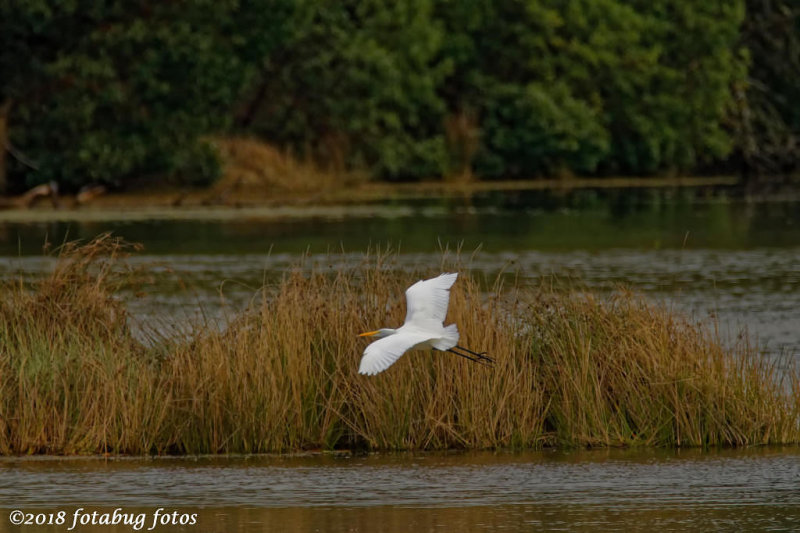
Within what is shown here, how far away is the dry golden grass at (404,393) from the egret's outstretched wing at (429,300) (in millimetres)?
894

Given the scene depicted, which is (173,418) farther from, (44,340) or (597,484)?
(597,484)

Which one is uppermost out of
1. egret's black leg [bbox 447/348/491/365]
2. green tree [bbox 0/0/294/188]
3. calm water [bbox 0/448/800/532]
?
green tree [bbox 0/0/294/188]

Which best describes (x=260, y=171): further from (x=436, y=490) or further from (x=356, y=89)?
(x=436, y=490)

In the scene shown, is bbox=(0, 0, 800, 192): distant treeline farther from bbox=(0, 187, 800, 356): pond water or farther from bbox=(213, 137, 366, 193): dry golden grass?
bbox=(0, 187, 800, 356): pond water

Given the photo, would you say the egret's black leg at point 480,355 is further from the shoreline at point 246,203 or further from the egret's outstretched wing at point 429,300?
the shoreline at point 246,203

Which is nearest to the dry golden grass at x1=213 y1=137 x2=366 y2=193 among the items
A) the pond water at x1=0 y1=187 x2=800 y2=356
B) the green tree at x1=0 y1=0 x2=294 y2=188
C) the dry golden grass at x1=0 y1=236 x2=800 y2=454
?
the green tree at x1=0 y1=0 x2=294 y2=188

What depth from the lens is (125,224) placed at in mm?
35375

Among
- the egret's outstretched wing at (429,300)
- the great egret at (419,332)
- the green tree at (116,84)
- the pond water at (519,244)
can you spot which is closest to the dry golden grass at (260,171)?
the green tree at (116,84)

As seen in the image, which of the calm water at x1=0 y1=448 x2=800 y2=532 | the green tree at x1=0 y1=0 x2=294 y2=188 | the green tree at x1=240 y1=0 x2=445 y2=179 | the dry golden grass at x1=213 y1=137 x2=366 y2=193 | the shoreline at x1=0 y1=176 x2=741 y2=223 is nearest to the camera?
the calm water at x1=0 y1=448 x2=800 y2=532

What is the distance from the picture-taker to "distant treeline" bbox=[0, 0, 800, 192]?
42.2 m

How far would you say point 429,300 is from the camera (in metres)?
11.1

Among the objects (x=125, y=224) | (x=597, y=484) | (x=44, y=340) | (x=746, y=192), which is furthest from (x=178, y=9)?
(x=597, y=484)

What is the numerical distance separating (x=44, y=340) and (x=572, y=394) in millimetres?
3931

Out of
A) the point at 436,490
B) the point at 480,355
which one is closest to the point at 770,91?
the point at 480,355
